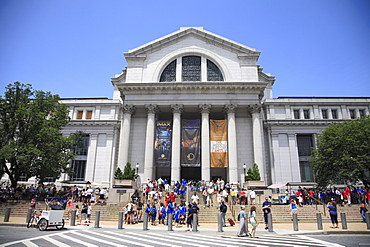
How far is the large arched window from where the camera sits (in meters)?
43.4

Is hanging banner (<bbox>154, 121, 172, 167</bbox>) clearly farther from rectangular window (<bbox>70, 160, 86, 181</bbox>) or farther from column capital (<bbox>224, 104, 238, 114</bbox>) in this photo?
rectangular window (<bbox>70, 160, 86, 181</bbox>)

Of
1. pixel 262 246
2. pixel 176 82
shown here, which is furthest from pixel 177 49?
pixel 262 246

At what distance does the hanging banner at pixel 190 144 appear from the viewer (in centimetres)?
3762

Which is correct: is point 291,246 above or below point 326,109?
below

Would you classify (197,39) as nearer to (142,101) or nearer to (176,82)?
(176,82)

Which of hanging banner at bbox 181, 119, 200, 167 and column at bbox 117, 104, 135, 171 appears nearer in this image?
hanging banner at bbox 181, 119, 200, 167

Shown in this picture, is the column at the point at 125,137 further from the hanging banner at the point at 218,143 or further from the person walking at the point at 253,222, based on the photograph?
the person walking at the point at 253,222

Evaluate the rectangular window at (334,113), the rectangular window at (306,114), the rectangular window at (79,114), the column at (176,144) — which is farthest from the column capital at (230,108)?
the rectangular window at (79,114)

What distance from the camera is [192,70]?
43.8 m

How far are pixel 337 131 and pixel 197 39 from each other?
2531cm

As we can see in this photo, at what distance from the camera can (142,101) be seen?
135 ft

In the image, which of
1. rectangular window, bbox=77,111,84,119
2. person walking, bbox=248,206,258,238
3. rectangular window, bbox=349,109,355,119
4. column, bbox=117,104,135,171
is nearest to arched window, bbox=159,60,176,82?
column, bbox=117,104,135,171

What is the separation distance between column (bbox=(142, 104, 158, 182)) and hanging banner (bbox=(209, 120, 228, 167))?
8453mm

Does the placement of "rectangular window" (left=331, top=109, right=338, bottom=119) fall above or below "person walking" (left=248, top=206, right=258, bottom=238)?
above
